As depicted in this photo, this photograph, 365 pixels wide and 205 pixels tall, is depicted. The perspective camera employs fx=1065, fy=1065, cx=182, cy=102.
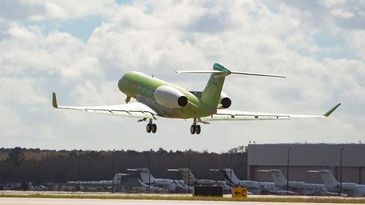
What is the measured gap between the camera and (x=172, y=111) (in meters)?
117

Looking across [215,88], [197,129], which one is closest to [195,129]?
[197,129]

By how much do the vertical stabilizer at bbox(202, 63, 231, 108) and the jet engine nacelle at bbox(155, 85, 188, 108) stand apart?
9.81ft

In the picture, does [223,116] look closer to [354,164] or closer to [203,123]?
[203,123]

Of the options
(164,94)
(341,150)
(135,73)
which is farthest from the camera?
(341,150)

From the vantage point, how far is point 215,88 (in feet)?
380

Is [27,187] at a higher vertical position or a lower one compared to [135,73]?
lower

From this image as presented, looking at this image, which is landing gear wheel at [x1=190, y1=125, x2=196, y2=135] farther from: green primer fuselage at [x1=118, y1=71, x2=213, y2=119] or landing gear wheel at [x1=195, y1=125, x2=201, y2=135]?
green primer fuselage at [x1=118, y1=71, x2=213, y2=119]

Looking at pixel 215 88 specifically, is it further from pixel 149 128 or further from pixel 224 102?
pixel 149 128

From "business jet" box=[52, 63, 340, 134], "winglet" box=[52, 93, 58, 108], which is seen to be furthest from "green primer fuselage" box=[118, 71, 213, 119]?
"winglet" box=[52, 93, 58, 108]

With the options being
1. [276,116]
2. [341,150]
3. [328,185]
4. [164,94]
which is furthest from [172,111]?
[341,150]

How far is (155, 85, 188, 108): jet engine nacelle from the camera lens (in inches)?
4461

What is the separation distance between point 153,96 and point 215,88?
821 centimetres

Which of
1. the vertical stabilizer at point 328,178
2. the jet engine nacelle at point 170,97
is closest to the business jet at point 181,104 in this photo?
the jet engine nacelle at point 170,97

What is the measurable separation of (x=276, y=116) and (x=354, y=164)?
8156cm
